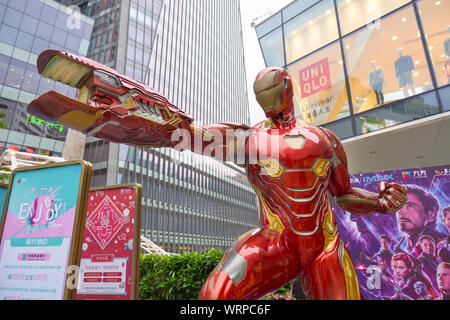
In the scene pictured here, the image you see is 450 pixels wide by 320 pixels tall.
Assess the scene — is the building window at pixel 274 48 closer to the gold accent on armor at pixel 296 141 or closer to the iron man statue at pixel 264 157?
the iron man statue at pixel 264 157

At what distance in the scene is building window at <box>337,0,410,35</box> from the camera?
6.90 metres

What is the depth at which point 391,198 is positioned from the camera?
1.67m

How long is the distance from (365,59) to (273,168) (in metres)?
6.91

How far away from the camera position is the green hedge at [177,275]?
12.9 ft

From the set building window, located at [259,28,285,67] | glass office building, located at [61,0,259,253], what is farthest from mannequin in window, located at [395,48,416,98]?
glass office building, located at [61,0,259,253]

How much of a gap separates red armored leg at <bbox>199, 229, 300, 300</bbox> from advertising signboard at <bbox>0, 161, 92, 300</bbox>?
29.1 inches

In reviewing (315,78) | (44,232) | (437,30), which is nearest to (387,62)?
(437,30)

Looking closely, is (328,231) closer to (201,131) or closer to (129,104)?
(201,131)

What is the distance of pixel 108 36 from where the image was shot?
28219 millimetres

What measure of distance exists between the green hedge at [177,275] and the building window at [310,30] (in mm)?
6489
